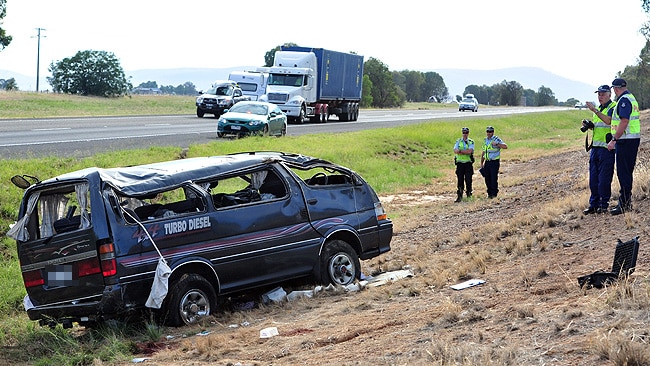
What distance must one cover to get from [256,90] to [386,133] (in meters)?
13.8

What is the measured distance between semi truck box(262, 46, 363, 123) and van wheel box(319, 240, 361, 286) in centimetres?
3292

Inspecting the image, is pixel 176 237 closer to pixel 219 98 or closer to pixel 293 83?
pixel 219 98

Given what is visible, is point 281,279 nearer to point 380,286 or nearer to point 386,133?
point 380,286

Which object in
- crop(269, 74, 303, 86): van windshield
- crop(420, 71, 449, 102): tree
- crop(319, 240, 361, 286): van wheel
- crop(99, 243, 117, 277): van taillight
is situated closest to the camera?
crop(99, 243, 117, 277): van taillight

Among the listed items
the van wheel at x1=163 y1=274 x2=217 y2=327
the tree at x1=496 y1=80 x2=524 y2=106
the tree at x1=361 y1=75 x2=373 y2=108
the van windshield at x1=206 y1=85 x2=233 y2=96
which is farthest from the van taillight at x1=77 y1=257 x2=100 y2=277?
the tree at x1=496 y1=80 x2=524 y2=106

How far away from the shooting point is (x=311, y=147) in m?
27.1

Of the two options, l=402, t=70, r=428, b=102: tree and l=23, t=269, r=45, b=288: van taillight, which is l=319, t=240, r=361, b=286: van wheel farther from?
l=402, t=70, r=428, b=102: tree

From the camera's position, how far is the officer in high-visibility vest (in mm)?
11172

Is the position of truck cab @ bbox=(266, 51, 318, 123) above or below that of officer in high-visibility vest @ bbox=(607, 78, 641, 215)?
above

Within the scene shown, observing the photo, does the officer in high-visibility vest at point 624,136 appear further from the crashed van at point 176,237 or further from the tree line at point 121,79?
the tree line at point 121,79

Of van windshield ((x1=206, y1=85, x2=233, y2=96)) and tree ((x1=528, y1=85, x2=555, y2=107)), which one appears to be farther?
tree ((x1=528, y1=85, x2=555, y2=107))

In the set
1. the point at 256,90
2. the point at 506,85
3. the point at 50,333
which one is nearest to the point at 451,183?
the point at 50,333

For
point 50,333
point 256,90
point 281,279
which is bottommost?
point 50,333

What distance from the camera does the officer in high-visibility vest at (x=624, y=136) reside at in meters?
11.2
